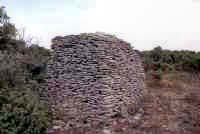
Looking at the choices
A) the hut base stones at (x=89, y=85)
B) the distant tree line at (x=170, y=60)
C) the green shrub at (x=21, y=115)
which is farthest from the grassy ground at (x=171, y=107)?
the distant tree line at (x=170, y=60)

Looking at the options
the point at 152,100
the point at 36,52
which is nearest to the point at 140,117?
the point at 152,100

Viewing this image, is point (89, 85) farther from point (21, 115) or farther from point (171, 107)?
point (171, 107)

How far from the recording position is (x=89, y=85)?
27.0ft

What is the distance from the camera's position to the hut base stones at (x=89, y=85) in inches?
315

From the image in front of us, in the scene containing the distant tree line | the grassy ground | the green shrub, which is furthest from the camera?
the distant tree line

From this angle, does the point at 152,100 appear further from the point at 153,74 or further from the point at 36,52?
the point at 36,52

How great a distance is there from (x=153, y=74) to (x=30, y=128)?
8.46m

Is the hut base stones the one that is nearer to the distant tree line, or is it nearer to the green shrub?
the green shrub

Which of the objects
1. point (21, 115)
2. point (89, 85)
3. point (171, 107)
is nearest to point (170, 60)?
point (171, 107)

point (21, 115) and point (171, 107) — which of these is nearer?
point (21, 115)

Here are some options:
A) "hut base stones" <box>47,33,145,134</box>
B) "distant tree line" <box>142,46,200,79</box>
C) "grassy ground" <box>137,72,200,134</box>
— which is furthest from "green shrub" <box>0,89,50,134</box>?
"distant tree line" <box>142,46,200,79</box>

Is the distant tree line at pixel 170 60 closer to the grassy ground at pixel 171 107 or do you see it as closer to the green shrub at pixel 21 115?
the grassy ground at pixel 171 107

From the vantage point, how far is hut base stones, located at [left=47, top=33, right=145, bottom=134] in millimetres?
8008

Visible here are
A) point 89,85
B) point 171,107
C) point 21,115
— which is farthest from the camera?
point 171,107
